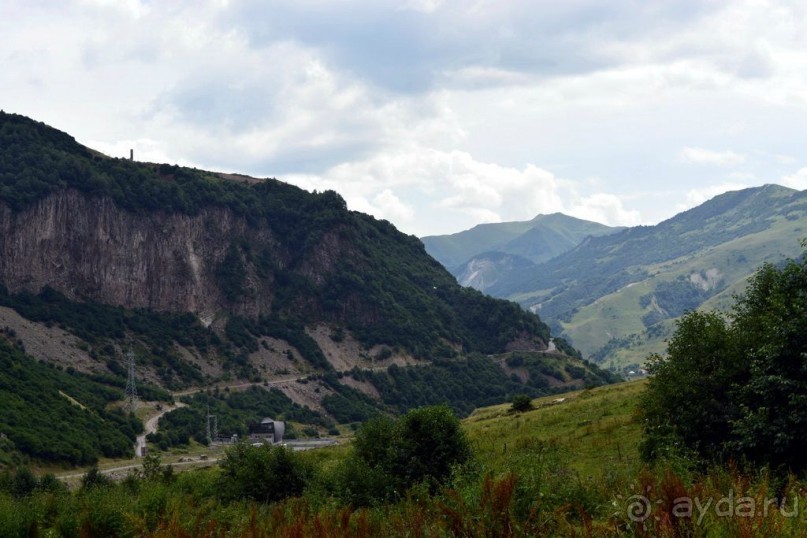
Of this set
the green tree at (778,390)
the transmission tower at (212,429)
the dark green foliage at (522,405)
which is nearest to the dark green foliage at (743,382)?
the green tree at (778,390)

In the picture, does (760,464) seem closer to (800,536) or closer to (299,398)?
(800,536)

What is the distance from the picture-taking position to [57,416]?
12000 centimetres

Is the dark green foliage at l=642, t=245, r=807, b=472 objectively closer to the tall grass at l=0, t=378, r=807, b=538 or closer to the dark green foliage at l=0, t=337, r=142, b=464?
the tall grass at l=0, t=378, r=807, b=538

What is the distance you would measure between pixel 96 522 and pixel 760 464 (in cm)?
2396

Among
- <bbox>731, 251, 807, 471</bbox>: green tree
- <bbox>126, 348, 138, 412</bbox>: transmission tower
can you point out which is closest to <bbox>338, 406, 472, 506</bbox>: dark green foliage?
<bbox>731, 251, 807, 471</bbox>: green tree

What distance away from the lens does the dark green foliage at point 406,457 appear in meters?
31.5

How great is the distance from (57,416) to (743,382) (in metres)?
120

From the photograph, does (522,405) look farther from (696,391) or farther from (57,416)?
(57,416)

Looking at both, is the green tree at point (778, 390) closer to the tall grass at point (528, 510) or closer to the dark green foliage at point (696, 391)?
the dark green foliage at point (696, 391)

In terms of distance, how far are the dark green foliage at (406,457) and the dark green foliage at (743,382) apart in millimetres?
9270

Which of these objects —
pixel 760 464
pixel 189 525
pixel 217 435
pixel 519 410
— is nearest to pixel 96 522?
pixel 189 525

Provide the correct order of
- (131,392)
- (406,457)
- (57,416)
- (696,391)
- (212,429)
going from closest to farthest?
1. (696,391)
2. (406,457)
3. (57,416)
4. (212,429)
5. (131,392)

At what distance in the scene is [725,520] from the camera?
12609mm

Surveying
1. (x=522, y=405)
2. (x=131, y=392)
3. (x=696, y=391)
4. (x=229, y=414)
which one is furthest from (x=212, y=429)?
(x=696, y=391)
